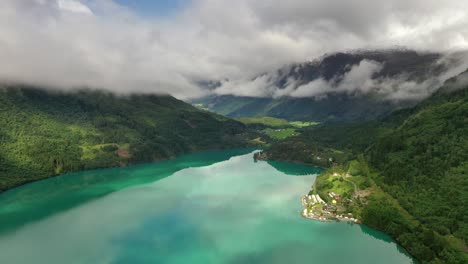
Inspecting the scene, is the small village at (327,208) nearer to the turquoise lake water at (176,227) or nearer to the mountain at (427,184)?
the turquoise lake water at (176,227)

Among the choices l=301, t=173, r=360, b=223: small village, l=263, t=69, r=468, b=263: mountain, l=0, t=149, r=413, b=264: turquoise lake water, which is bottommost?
l=0, t=149, r=413, b=264: turquoise lake water

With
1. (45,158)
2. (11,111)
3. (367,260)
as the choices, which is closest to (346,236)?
(367,260)

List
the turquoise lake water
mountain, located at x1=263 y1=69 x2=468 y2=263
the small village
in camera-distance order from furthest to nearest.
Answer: the small village, the turquoise lake water, mountain, located at x1=263 y1=69 x2=468 y2=263

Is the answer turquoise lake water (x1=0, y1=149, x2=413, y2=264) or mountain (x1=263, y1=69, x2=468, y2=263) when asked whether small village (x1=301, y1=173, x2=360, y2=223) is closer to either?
turquoise lake water (x1=0, y1=149, x2=413, y2=264)

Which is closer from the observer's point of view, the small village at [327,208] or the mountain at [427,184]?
the mountain at [427,184]

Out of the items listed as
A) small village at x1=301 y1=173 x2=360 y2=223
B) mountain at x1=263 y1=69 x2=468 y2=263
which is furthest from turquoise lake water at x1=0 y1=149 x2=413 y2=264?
mountain at x1=263 y1=69 x2=468 y2=263

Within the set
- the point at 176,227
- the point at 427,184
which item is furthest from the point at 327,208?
the point at 176,227

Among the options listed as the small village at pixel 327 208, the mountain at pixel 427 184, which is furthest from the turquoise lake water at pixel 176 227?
the mountain at pixel 427 184

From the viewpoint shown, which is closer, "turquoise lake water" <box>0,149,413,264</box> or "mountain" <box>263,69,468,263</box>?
"mountain" <box>263,69,468,263</box>

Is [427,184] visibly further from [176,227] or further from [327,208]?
[176,227]
